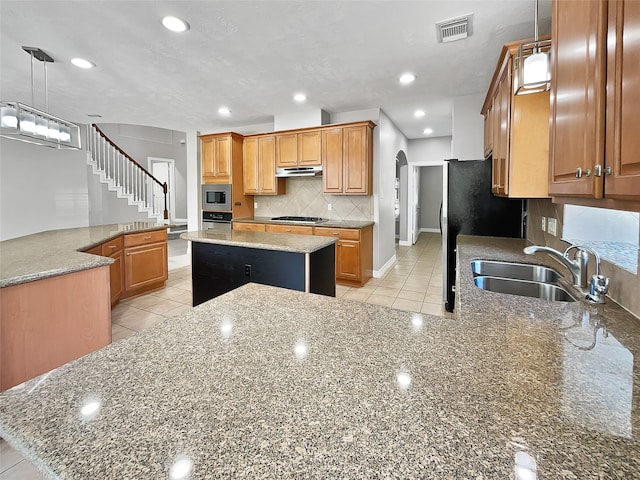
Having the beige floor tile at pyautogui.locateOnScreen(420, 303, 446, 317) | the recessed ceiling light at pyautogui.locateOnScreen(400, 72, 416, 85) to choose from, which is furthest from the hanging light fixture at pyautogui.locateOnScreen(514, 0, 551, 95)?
the beige floor tile at pyautogui.locateOnScreen(420, 303, 446, 317)

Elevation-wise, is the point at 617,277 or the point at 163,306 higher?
the point at 617,277

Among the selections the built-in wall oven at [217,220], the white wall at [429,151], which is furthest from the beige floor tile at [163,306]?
the white wall at [429,151]

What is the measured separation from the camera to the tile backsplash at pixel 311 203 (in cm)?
501

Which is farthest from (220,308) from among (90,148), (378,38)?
(90,148)

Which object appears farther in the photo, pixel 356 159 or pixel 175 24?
pixel 356 159

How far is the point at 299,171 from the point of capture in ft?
16.3

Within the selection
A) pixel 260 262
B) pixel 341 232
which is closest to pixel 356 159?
pixel 341 232

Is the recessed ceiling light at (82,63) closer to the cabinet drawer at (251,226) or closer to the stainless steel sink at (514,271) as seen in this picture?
the cabinet drawer at (251,226)

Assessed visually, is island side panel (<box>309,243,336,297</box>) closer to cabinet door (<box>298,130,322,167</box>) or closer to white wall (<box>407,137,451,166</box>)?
cabinet door (<box>298,130,322,167</box>)

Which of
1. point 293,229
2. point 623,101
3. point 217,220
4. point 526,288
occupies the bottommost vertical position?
point 526,288

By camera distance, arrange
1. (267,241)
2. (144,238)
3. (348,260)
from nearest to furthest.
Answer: (267,241), (144,238), (348,260)

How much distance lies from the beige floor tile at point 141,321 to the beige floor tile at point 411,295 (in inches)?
114

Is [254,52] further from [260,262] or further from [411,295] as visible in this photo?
[411,295]

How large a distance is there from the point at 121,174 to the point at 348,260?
5.74m
